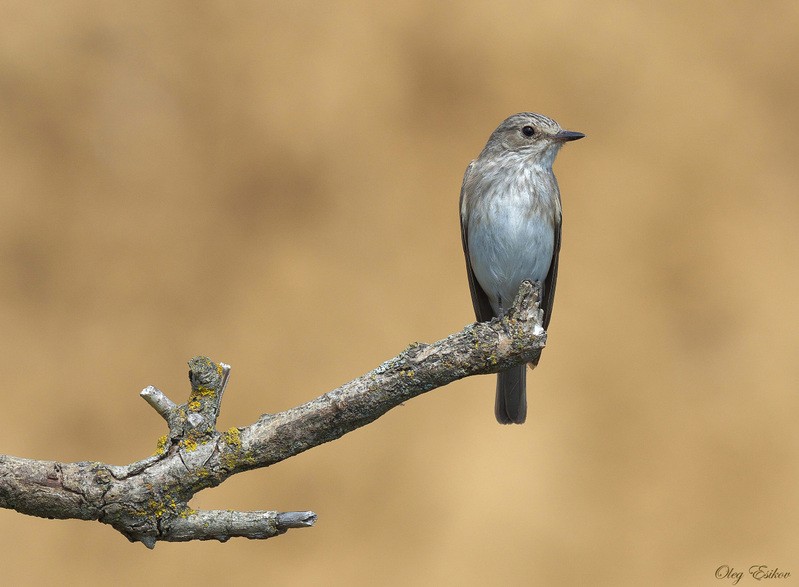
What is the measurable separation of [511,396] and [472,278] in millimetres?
687

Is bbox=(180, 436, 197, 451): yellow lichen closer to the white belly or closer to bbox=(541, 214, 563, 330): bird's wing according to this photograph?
the white belly

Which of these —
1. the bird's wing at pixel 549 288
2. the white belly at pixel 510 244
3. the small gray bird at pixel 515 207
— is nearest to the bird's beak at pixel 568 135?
the small gray bird at pixel 515 207

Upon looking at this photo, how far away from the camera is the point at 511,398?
16.9 ft

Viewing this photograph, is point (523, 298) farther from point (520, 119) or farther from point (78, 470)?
point (520, 119)

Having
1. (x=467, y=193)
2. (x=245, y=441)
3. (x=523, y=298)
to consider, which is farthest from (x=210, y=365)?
(x=467, y=193)

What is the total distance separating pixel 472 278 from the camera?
5.09 meters

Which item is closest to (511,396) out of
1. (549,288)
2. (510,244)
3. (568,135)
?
(549,288)

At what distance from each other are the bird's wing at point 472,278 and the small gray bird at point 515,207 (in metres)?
0.01

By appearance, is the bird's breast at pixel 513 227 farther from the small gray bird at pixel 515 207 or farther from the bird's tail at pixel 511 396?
the bird's tail at pixel 511 396

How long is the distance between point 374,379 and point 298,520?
46cm

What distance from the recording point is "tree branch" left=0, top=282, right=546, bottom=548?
8.80 ft

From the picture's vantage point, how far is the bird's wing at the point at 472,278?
489 cm

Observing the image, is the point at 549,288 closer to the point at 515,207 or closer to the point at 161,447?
the point at 515,207

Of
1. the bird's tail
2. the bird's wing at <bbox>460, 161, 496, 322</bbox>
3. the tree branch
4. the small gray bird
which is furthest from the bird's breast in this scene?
the tree branch
